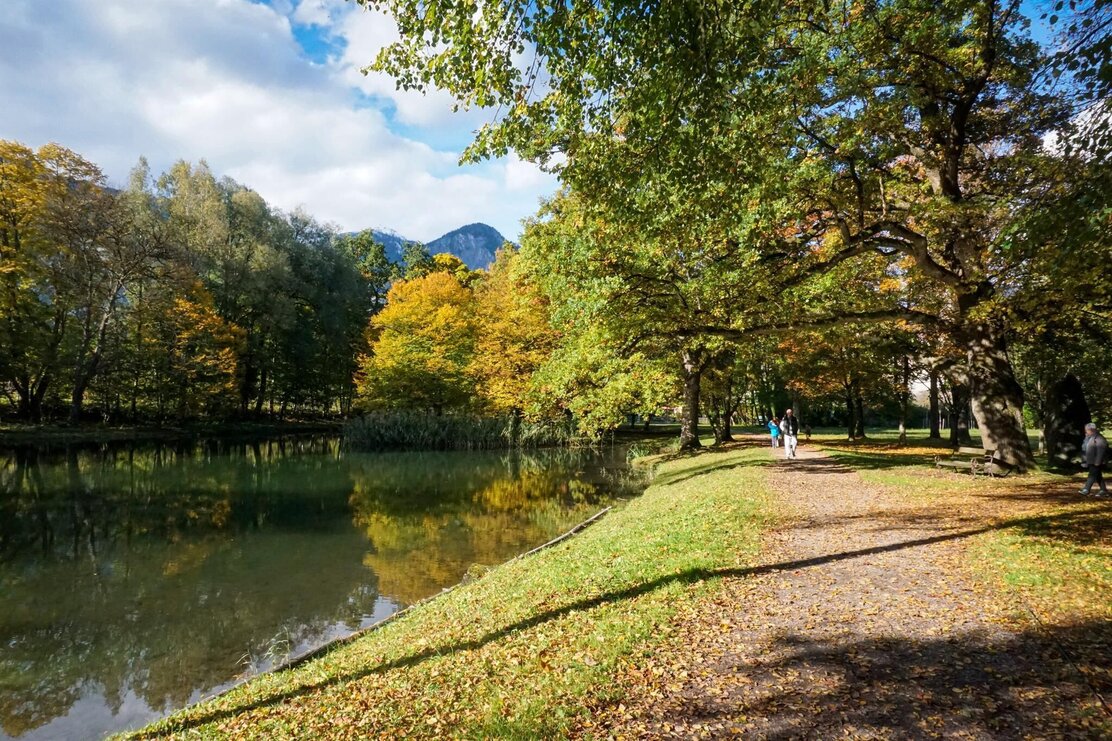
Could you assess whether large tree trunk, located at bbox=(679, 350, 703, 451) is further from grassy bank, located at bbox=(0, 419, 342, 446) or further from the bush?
grassy bank, located at bbox=(0, 419, 342, 446)

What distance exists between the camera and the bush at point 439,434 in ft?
123

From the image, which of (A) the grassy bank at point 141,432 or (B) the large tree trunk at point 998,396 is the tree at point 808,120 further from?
(A) the grassy bank at point 141,432

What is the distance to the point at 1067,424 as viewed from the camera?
15.2 meters

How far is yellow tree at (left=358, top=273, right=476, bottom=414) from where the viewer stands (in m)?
39.5

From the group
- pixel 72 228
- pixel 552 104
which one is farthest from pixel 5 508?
pixel 72 228

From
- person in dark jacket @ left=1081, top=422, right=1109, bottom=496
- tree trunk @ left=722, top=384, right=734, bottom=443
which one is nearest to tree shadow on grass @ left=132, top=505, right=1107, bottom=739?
person in dark jacket @ left=1081, top=422, right=1109, bottom=496

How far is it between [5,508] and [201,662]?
13.7 meters

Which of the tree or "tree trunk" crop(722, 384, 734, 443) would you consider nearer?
the tree

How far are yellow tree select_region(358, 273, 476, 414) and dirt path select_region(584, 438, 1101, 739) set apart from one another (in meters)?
33.0

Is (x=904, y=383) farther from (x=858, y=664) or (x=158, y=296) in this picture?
(x=158, y=296)

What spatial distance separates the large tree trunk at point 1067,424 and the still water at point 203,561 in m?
12.2

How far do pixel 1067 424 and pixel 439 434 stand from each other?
102 feet

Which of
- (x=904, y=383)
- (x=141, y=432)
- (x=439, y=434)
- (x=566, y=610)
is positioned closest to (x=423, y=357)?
(x=439, y=434)

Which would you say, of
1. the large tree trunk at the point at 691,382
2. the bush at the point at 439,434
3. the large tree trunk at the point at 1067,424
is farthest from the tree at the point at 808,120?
the bush at the point at 439,434
